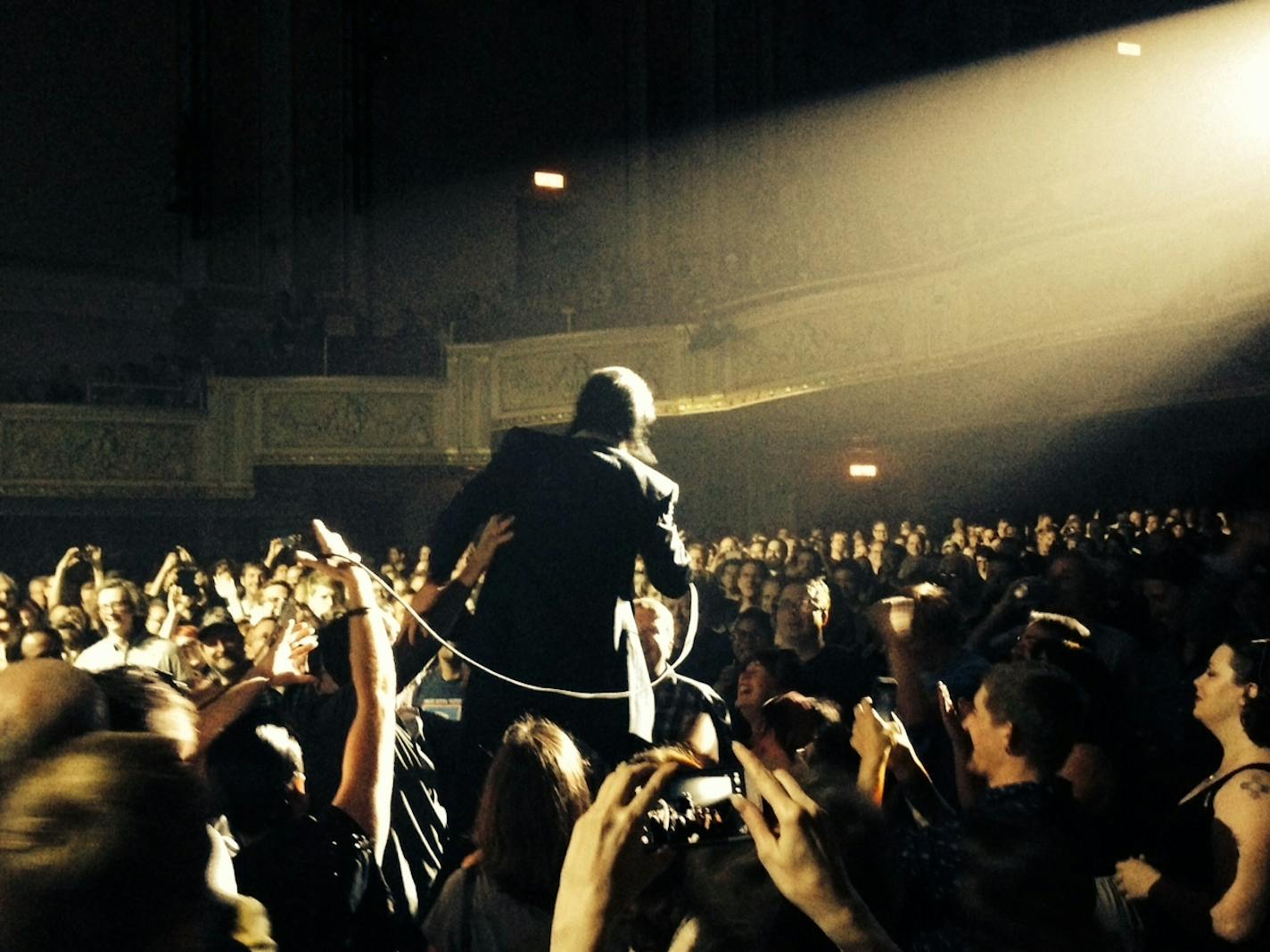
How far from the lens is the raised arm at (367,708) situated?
2.71 meters

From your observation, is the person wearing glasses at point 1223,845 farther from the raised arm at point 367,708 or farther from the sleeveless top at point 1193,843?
the raised arm at point 367,708

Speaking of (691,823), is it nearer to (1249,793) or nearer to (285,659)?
(285,659)

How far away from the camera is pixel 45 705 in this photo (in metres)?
2.09

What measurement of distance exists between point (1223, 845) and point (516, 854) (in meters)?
1.51

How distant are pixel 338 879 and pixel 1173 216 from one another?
30.7ft

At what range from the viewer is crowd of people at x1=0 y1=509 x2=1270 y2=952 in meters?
1.33

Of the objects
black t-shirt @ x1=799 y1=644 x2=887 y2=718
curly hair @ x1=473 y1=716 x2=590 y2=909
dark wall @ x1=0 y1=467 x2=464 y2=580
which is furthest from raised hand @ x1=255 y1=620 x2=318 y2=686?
dark wall @ x1=0 y1=467 x2=464 y2=580

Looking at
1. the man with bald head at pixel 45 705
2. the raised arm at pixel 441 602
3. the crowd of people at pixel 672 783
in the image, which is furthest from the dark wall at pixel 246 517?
the man with bald head at pixel 45 705

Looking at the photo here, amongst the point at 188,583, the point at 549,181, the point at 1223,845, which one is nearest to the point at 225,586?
the point at 188,583

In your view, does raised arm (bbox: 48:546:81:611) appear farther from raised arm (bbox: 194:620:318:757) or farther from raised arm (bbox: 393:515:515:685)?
raised arm (bbox: 194:620:318:757)

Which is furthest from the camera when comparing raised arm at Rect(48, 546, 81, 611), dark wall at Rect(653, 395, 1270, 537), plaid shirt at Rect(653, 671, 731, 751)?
dark wall at Rect(653, 395, 1270, 537)

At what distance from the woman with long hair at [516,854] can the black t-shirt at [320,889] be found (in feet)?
0.41

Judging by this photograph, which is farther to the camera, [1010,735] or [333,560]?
[333,560]

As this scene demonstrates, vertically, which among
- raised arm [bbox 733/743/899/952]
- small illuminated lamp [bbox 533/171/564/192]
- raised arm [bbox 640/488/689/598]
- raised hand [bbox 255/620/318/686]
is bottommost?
raised arm [bbox 733/743/899/952]
